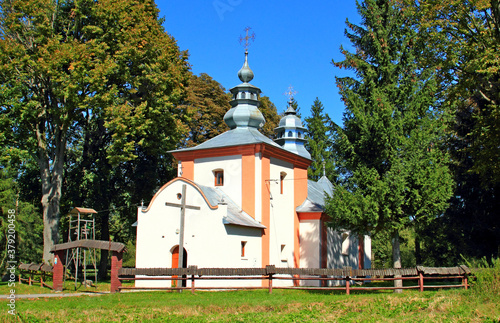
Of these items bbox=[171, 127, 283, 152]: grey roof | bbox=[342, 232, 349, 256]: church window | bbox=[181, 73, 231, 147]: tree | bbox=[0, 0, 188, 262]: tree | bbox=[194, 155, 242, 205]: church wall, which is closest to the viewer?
bbox=[0, 0, 188, 262]: tree

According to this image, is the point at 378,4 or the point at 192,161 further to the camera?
the point at 192,161

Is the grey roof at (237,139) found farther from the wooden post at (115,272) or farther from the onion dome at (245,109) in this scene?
the wooden post at (115,272)

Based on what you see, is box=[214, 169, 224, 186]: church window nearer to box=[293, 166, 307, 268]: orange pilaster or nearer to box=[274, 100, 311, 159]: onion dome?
box=[293, 166, 307, 268]: orange pilaster

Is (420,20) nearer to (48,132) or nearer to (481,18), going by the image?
(481,18)

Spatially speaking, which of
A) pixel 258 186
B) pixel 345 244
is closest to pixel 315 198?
pixel 345 244

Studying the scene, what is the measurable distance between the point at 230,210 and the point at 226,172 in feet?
8.52

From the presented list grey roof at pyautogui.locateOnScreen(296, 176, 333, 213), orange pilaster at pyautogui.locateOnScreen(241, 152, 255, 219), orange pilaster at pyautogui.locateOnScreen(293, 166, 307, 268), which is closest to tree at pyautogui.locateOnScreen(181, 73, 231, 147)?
grey roof at pyautogui.locateOnScreen(296, 176, 333, 213)

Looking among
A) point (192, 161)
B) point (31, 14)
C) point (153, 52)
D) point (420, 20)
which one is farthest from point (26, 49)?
point (420, 20)

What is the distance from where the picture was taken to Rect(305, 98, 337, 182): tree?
139 ft

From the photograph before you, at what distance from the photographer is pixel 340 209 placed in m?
18.9

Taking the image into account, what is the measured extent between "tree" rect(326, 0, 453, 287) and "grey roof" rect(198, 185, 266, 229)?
3819 mm

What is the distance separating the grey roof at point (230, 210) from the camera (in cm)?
2083

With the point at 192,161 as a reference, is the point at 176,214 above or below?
below

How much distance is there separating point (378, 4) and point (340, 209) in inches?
338
